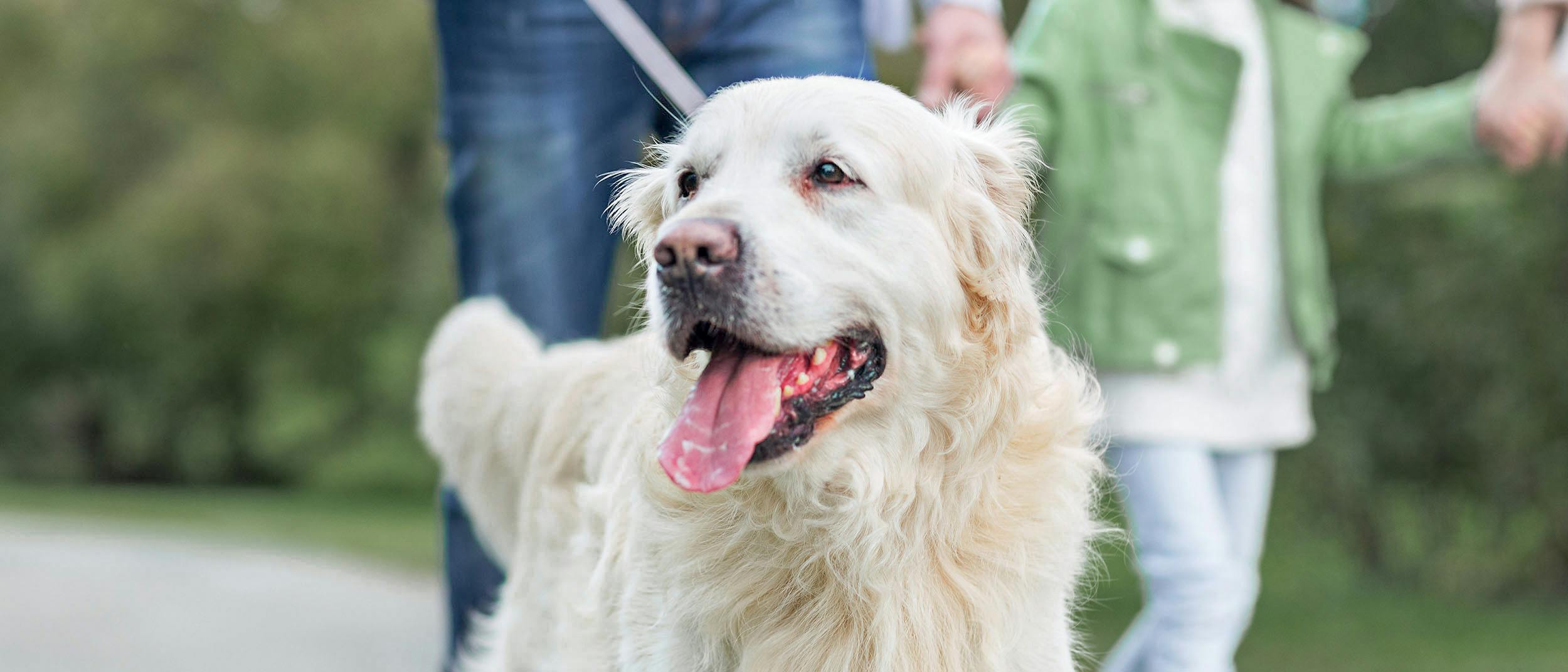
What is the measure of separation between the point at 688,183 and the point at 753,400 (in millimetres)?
446

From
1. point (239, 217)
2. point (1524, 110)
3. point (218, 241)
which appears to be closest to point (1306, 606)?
point (1524, 110)

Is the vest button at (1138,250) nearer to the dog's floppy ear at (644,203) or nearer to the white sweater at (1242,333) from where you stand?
the white sweater at (1242,333)

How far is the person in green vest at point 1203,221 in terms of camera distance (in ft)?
12.3

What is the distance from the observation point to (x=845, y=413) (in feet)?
7.38

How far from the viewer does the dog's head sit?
211cm

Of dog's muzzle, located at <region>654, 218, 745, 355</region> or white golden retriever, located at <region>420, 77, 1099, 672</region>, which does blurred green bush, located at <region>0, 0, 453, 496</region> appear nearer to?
white golden retriever, located at <region>420, 77, 1099, 672</region>

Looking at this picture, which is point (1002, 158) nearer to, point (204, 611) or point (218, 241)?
point (204, 611)

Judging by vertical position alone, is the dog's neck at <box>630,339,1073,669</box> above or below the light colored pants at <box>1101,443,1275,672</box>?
above

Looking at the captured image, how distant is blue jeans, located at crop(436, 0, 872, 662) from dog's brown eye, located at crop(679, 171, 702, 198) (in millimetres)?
792

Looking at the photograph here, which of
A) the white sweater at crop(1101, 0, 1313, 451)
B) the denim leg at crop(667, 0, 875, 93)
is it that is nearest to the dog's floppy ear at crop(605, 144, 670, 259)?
the denim leg at crop(667, 0, 875, 93)

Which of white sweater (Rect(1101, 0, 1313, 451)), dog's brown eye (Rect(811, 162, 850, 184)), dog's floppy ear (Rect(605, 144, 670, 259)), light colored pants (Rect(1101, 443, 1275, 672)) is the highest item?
dog's brown eye (Rect(811, 162, 850, 184))

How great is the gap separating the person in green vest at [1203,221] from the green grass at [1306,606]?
0.32 metres

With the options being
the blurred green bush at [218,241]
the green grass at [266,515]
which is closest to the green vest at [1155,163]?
the green grass at [266,515]

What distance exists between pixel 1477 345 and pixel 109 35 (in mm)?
15708
